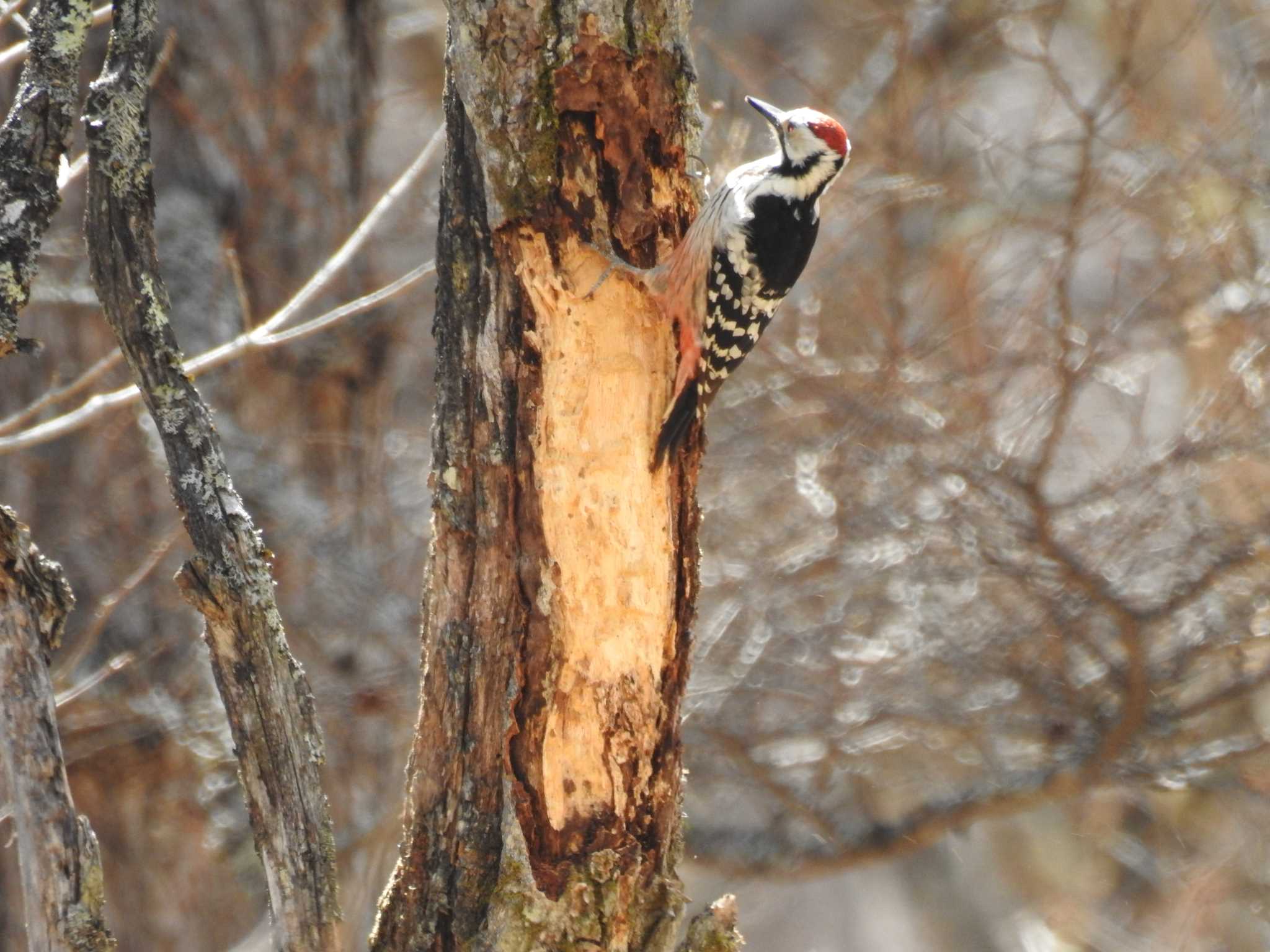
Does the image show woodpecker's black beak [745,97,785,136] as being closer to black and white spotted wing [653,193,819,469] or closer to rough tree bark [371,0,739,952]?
black and white spotted wing [653,193,819,469]

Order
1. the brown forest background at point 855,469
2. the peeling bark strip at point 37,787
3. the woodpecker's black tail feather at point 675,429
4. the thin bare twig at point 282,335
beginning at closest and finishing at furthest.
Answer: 1. the peeling bark strip at point 37,787
2. the woodpecker's black tail feather at point 675,429
3. the thin bare twig at point 282,335
4. the brown forest background at point 855,469

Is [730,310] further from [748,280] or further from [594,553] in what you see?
[594,553]

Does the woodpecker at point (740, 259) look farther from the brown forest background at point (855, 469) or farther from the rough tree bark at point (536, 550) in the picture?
the brown forest background at point (855, 469)

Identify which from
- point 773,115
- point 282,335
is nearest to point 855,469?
point 773,115

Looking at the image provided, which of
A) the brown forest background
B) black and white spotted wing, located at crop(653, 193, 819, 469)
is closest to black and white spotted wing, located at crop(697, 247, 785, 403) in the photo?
black and white spotted wing, located at crop(653, 193, 819, 469)

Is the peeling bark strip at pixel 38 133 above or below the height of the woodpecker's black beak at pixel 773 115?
below

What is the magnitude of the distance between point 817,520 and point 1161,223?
188cm

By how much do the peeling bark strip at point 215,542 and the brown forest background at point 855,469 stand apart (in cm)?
284

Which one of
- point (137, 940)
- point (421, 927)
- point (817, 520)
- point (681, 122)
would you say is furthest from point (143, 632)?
point (681, 122)

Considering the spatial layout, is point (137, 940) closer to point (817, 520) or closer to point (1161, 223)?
point (817, 520)

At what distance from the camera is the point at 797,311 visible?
18.2ft

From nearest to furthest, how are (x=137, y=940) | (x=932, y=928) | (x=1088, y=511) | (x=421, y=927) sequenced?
(x=421, y=927) → (x=1088, y=511) → (x=137, y=940) → (x=932, y=928)

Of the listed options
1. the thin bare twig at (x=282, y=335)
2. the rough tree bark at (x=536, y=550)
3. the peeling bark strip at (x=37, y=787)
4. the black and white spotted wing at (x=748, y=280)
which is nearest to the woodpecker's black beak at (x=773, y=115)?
the black and white spotted wing at (x=748, y=280)

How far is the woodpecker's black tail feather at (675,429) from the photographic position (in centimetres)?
256
